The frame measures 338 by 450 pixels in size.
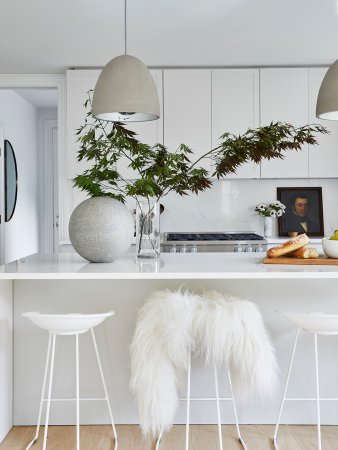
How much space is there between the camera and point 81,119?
4988 millimetres

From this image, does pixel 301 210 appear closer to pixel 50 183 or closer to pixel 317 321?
pixel 317 321

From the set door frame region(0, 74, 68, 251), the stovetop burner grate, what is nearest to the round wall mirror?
door frame region(0, 74, 68, 251)

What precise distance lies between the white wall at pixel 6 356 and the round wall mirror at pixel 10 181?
3.82 m

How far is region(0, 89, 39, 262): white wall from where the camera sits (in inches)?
261

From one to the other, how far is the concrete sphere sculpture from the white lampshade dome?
1.51 feet

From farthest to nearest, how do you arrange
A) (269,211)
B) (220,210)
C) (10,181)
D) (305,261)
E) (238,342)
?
(10,181) → (220,210) → (269,211) → (305,261) → (238,342)

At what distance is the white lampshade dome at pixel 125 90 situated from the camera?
2523 mm

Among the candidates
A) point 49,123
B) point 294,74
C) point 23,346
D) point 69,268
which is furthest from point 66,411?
point 49,123

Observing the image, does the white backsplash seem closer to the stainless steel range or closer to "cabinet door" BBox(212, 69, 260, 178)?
"cabinet door" BBox(212, 69, 260, 178)

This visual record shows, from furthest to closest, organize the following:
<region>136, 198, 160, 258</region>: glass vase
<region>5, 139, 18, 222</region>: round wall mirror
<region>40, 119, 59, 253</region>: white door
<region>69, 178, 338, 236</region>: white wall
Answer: <region>40, 119, 59, 253</region>: white door
<region>5, 139, 18, 222</region>: round wall mirror
<region>69, 178, 338, 236</region>: white wall
<region>136, 198, 160, 258</region>: glass vase

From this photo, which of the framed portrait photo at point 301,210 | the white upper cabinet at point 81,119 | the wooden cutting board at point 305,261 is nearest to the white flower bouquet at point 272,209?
the framed portrait photo at point 301,210

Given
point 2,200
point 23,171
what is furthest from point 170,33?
point 23,171

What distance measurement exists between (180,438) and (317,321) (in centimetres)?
97

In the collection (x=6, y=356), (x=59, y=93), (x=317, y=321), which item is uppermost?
(x=59, y=93)
